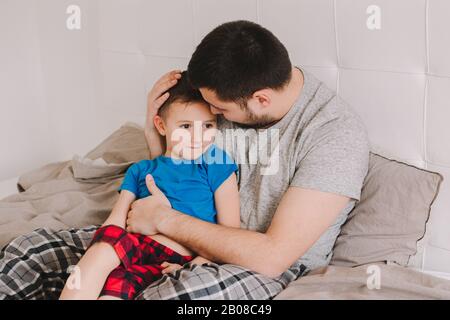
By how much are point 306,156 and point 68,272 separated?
650 mm

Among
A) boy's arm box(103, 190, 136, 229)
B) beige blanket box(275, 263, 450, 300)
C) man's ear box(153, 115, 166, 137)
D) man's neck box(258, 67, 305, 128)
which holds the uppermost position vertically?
man's neck box(258, 67, 305, 128)

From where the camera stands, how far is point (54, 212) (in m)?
1.90

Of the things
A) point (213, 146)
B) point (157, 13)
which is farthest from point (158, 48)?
point (213, 146)

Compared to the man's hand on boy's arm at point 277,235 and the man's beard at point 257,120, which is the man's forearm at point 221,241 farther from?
the man's beard at point 257,120

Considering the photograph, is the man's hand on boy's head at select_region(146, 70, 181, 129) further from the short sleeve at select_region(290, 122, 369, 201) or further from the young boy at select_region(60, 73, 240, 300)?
the short sleeve at select_region(290, 122, 369, 201)

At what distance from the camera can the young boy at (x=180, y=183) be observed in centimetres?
153

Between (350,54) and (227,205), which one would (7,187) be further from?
(350,54)

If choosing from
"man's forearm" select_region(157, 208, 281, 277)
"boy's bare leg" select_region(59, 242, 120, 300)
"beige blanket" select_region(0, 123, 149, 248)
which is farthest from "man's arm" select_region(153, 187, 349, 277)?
"beige blanket" select_region(0, 123, 149, 248)

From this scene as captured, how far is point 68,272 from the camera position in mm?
1545

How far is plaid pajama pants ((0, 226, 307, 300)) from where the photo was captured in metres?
1.37

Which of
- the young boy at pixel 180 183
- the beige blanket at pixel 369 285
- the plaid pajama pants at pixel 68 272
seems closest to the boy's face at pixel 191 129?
the young boy at pixel 180 183

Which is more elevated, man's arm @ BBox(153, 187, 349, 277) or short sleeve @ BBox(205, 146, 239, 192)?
short sleeve @ BBox(205, 146, 239, 192)

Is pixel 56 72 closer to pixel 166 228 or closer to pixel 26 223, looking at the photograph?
pixel 26 223

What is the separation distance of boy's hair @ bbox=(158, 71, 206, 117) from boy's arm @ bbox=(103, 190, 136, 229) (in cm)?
25
